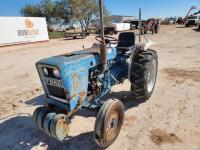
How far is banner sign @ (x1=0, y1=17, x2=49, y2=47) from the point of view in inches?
732

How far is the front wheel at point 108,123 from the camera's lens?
2936mm

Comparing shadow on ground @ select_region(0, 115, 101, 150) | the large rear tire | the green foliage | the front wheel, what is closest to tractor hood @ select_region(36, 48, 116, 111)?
the front wheel

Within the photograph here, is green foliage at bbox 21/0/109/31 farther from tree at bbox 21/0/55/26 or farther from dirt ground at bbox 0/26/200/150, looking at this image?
dirt ground at bbox 0/26/200/150

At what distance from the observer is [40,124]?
122 inches

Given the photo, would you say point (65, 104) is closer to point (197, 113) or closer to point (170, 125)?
point (170, 125)

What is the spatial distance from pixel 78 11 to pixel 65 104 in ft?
128

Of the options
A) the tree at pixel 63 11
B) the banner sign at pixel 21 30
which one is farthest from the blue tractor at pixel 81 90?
the tree at pixel 63 11

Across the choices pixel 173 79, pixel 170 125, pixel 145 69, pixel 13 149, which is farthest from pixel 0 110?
pixel 173 79

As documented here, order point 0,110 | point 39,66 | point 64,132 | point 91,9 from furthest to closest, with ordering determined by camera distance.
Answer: point 91,9 → point 0,110 → point 39,66 → point 64,132

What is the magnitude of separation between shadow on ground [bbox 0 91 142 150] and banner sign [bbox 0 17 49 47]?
1629cm

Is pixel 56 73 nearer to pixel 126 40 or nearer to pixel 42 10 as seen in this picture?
pixel 126 40

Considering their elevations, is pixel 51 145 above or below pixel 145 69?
below

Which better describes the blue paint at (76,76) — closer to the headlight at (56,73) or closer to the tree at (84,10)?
the headlight at (56,73)

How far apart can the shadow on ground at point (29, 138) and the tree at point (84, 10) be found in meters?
35.3
